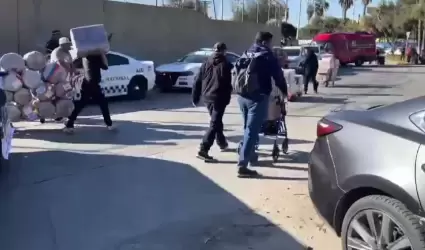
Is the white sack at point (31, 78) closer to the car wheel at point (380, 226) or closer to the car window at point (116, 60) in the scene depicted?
the car window at point (116, 60)

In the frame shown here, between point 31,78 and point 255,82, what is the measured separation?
5.11 m

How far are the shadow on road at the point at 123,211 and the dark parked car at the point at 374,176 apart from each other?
0.87 m

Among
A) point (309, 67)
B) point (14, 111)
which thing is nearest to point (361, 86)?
point (309, 67)

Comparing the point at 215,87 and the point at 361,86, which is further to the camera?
the point at 361,86

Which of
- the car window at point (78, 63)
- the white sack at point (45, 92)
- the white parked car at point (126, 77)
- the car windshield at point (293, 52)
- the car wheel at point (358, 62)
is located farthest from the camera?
the car wheel at point (358, 62)

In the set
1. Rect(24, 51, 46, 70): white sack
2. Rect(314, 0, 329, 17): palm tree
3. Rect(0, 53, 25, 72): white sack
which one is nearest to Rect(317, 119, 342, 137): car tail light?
Rect(0, 53, 25, 72): white sack

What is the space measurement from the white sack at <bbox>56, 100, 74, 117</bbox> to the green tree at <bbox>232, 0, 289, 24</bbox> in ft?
84.6

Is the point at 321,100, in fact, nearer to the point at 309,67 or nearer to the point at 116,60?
the point at 309,67

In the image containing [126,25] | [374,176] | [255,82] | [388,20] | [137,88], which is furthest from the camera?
[388,20]

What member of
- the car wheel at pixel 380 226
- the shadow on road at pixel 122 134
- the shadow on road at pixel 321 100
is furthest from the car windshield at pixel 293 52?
the car wheel at pixel 380 226

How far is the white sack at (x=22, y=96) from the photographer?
11219 millimetres

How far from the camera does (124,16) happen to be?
84.0 ft

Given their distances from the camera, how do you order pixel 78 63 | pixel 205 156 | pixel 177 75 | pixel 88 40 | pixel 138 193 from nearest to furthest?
pixel 138 193
pixel 205 156
pixel 88 40
pixel 78 63
pixel 177 75

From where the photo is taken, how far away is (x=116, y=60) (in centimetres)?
1738
